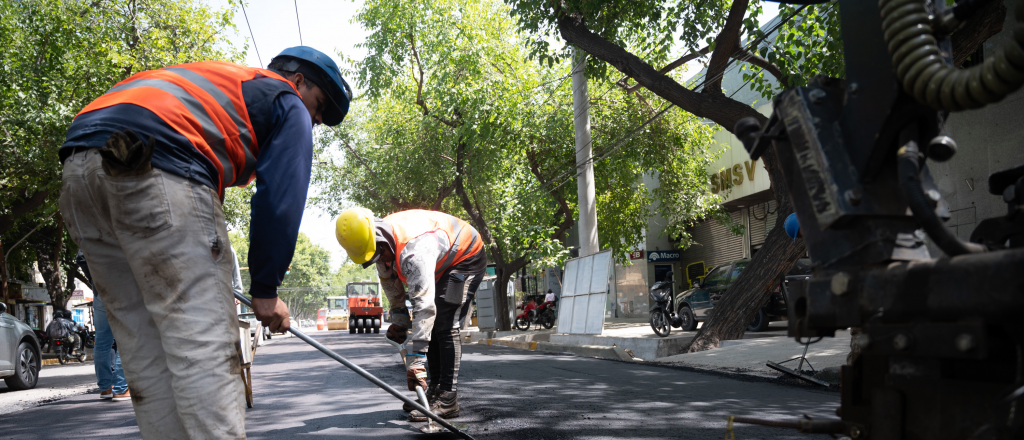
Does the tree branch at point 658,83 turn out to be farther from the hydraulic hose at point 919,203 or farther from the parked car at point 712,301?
the hydraulic hose at point 919,203

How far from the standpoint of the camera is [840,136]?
162 cm

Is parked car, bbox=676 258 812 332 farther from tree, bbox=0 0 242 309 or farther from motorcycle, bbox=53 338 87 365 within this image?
motorcycle, bbox=53 338 87 365

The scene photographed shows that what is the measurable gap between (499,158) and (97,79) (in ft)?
31.0

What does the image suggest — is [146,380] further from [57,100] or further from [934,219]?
[57,100]

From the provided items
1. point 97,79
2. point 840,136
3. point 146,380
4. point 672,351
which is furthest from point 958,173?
point 97,79

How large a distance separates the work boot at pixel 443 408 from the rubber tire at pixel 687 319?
1088 centimetres

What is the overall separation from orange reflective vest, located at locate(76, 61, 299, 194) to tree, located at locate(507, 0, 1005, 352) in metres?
7.71

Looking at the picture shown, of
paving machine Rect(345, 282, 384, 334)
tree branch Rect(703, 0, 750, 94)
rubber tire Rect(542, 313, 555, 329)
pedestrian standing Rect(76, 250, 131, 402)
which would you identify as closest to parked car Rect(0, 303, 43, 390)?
pedestrian standing Rect(76, 250, 131, 402)

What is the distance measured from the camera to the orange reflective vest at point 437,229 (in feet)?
15.6

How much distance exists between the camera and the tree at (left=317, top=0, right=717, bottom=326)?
17922 mm

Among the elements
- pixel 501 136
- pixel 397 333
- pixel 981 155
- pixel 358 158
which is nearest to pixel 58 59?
pixel 501 136

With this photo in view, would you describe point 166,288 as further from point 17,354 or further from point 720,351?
point 17,354

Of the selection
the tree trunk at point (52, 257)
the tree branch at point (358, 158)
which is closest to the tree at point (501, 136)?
the tree branch at point (358, 158)

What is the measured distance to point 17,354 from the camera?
28.6 ft
